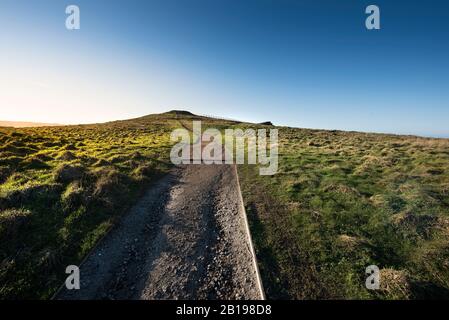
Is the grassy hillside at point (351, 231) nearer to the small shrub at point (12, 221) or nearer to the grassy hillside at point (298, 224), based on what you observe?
the grassy hillside at point (298, 224)

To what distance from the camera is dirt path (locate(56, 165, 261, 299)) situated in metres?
8.48

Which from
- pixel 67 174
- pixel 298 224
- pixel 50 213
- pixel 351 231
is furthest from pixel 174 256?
pixel 67 174

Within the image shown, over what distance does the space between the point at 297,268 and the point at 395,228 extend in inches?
233

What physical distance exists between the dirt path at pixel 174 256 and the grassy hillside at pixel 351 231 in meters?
1.06

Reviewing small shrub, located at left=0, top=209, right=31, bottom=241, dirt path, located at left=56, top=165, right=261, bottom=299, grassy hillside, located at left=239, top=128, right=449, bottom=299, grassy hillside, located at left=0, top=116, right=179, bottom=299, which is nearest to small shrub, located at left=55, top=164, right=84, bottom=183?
grassy hillside, located at left=0, top=116, right=179, bottom=299

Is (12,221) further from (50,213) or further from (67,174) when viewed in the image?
(67,174)

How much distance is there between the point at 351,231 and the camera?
11.8 meters

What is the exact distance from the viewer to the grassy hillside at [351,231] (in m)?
8.61

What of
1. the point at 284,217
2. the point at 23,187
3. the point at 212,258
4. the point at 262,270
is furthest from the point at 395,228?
the point at 23,187

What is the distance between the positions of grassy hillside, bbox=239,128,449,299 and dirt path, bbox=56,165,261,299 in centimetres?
106

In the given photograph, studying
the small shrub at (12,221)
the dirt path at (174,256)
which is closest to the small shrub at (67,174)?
the small shrub at (12,221)

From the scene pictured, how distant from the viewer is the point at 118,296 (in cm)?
823
